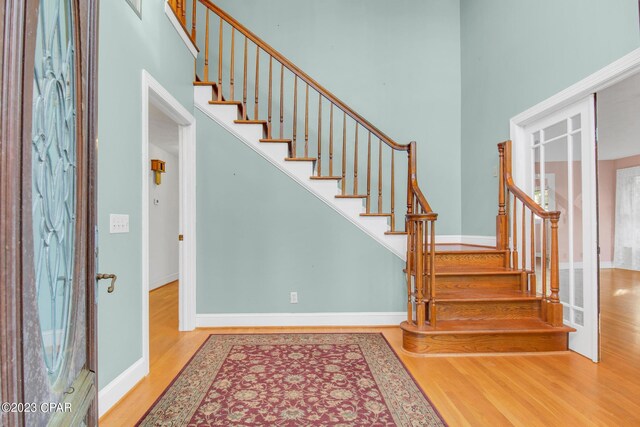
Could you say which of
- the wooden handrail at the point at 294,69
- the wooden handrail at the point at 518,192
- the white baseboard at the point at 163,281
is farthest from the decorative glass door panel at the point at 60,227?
the white baseboard at the point at 163,281

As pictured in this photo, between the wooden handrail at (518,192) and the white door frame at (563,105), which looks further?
the wooden handrail at (518,192)

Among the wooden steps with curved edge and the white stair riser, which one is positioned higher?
the white stair riser

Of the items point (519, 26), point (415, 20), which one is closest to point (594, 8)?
point (519, 26)

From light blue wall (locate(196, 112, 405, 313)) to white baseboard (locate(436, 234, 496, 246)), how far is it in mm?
1217

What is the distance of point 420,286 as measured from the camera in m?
2.74

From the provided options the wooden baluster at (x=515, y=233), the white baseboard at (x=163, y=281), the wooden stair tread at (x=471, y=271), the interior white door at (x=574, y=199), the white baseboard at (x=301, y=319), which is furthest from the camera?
the white baseboard at (x=163, y=281)

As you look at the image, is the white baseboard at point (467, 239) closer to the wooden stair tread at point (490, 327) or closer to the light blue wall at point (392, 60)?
the light blue wall at point (392, 60)

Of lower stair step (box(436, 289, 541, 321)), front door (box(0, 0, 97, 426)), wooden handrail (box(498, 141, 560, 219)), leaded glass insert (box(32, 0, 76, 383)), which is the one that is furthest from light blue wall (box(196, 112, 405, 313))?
leaded glass insert (box(32, 0, 76, 383))

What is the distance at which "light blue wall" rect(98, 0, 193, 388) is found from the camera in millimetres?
1841

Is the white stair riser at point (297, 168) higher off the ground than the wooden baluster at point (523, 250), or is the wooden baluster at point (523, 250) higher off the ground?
the white stair riser at point (297, 168)

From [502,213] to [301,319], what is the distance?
94.0 inches

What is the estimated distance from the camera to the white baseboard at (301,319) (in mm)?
3270

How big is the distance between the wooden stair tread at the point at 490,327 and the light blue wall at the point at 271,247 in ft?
2.20

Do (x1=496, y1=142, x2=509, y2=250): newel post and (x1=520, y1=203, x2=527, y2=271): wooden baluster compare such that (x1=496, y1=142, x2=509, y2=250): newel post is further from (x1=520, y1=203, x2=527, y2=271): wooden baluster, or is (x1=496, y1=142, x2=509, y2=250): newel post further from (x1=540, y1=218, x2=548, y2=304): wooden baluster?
(x1=540, y1=218, x2=548, y2=304): wooden baluster
